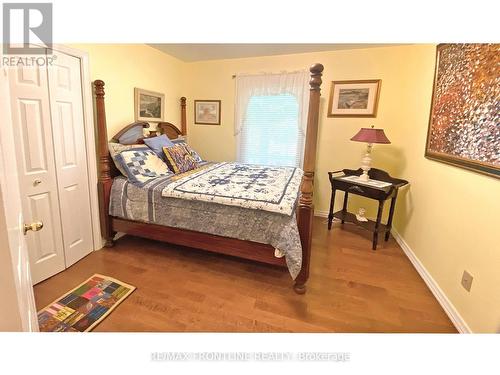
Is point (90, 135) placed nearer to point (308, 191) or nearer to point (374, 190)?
point (308, 191)

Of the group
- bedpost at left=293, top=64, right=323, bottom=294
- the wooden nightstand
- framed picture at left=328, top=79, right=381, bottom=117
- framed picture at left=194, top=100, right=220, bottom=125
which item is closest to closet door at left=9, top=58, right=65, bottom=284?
bedpost at left=293, top=64, right=323, bottom=294

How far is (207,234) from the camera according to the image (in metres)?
2.09

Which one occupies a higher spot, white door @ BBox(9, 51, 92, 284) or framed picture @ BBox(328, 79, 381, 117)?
framed picture @ BBox(328, 79, 381, 117)

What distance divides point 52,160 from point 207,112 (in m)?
2.33

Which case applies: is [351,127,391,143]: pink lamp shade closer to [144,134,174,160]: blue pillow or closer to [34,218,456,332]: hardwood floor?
[34,218,456,332]: hardwood floor

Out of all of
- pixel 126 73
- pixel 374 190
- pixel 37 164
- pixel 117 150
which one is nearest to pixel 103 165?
pixel 117 150

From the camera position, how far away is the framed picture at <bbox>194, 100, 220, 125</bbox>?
3.76 metres

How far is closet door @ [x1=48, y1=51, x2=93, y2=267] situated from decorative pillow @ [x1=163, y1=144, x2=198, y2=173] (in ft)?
2.71

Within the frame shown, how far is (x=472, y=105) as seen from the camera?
1.66 meters

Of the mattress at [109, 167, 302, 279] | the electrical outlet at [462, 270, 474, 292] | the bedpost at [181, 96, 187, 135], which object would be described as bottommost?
→ the electrical outlet at [462, 270, 474, 292]

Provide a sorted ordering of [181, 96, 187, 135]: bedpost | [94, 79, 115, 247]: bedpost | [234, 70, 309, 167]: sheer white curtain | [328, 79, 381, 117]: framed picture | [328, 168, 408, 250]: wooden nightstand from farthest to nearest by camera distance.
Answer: [181, 96, 187, 135]: bedpost → [234, 70, 309, 167]: sheer white curtain → [328, 79, 381, 117]: framed picture → [328, 168, 408, 250]: wooden nightstand → [94, 79, 115, 247]: bedpost
